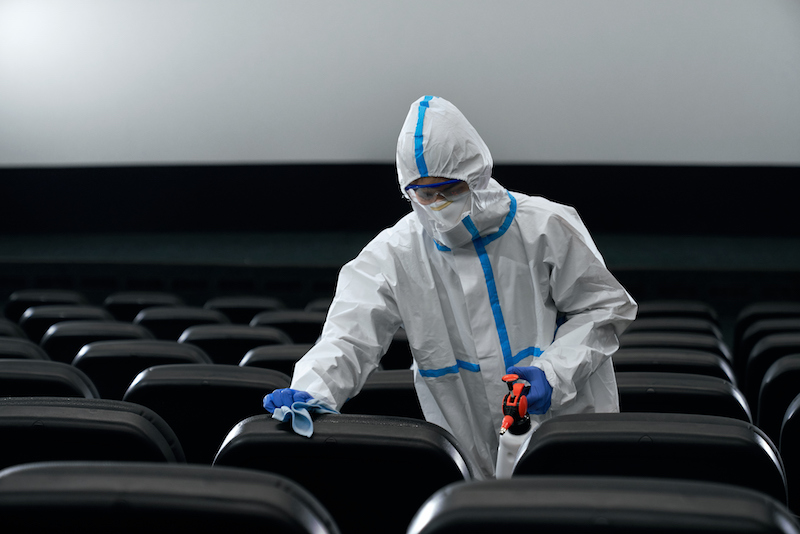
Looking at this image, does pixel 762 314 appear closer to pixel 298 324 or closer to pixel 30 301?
pixel 298 324

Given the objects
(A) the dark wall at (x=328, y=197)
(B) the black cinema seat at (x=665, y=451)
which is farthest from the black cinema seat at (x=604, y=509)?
(A) the dark wall at (x=328, y=197)

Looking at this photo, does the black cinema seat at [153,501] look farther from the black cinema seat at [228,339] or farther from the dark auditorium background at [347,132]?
the dark auditorium background at [347,132]

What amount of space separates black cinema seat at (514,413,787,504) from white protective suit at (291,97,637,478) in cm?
66

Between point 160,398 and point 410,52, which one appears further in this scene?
point 410,52

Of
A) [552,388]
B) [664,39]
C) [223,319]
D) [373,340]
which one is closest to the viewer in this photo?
[552,388]

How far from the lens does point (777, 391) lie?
A: 1.94 meters

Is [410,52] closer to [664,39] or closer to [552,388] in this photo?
[664,39]

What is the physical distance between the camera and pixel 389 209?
7324mm

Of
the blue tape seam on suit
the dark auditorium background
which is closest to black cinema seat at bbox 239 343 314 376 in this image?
the blue tape seam on suit

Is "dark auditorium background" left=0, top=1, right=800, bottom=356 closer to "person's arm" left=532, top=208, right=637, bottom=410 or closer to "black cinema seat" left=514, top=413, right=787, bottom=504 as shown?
"person's arm" left=532, top=208, right=637, bottom=410

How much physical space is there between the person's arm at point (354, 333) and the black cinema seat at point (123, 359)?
0.67m

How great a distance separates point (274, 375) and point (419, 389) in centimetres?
41

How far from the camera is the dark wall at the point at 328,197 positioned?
22.4 ft

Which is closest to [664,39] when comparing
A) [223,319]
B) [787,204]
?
[787,204]
